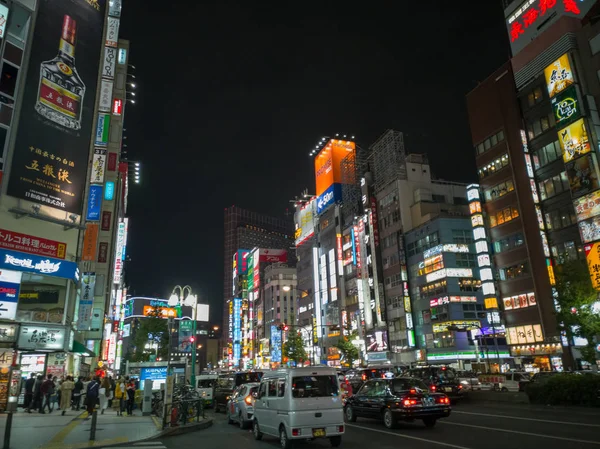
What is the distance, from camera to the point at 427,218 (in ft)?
219

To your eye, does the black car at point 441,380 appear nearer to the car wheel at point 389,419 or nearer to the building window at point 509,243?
the car wheel at point 389,419

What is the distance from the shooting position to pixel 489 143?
5594 centimetres

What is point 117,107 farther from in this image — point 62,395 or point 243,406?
point 243,406

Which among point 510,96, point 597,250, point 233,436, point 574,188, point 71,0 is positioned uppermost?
point 510,96

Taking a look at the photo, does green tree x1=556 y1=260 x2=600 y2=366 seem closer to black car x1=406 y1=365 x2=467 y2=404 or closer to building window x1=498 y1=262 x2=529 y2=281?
black car x1=406 y1=365 x2=467 y2=404

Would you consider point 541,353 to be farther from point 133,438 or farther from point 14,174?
point 14,174

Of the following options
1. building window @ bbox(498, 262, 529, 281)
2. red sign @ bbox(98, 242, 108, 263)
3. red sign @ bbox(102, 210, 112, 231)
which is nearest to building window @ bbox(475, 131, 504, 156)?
building window @ bbox(498, 262, 529, 281)

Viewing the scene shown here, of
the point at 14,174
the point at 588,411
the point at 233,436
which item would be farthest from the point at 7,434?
the point at 588,411

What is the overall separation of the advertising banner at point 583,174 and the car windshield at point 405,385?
110 feet

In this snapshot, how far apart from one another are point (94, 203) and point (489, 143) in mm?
44385

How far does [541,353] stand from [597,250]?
496 inches

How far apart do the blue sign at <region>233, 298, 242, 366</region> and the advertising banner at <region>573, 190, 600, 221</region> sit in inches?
4676

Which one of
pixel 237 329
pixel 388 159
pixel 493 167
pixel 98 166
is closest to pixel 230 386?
pixel 98 166

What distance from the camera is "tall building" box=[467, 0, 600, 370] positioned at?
42375 mm
